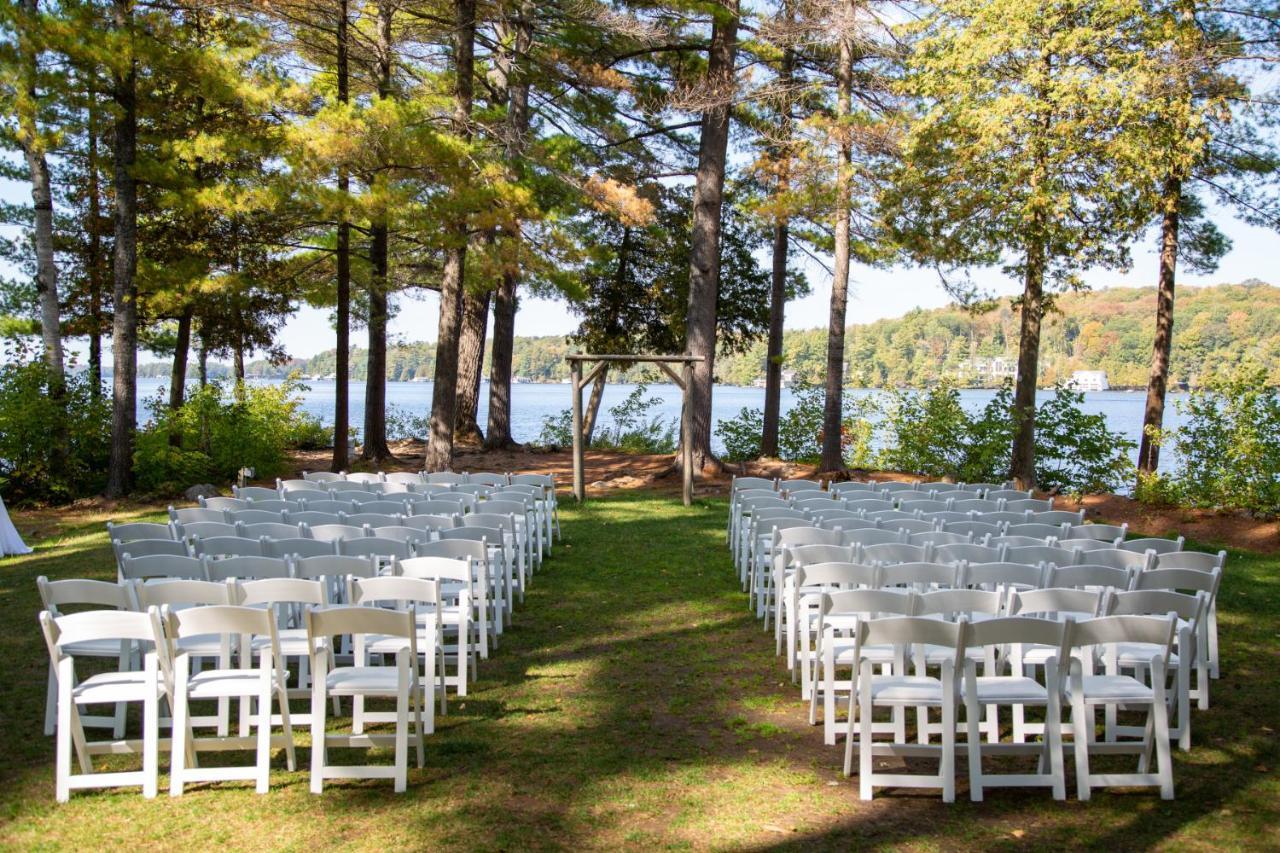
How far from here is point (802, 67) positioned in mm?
20781

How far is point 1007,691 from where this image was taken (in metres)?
4.81

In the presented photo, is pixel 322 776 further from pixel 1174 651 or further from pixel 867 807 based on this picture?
pixel 1174 651

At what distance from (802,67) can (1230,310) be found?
19376mm

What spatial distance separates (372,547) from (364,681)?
2199 millimetres

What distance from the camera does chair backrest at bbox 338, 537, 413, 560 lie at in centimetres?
697

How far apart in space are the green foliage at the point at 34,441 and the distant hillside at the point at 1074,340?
26.6ft

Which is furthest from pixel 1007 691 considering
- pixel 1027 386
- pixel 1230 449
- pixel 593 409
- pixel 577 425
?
pixel 593 409

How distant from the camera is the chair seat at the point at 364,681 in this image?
4852mm

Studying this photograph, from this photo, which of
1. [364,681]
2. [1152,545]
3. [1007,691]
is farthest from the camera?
[1152,545]

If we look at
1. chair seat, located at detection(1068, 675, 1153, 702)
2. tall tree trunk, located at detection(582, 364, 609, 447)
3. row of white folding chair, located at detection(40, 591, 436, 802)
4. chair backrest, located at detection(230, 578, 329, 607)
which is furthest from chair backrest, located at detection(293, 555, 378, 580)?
tall tree trunk, located at detection(582, 364, 609, 447)

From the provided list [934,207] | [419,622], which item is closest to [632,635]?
[419,622]

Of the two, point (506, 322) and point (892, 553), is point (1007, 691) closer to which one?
point (892, 553)

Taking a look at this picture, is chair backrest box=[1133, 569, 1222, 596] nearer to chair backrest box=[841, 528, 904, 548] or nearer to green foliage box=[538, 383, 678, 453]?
chair backrest box=[841, 528, 904, 548]

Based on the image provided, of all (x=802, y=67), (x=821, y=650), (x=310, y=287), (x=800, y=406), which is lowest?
(x=821, y=650)
